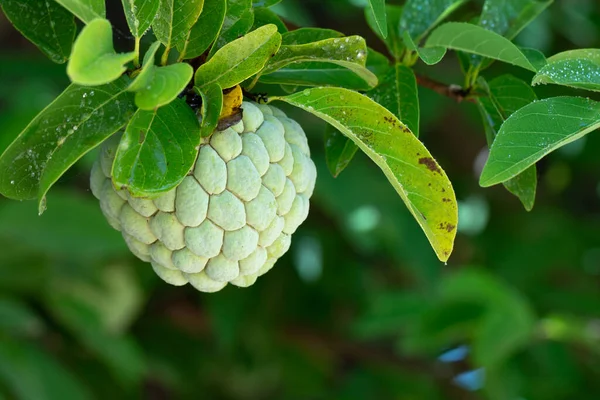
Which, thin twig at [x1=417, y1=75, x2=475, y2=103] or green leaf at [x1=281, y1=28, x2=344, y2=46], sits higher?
green leaf at [x1=281, y1=28, x2=344, y2=46]

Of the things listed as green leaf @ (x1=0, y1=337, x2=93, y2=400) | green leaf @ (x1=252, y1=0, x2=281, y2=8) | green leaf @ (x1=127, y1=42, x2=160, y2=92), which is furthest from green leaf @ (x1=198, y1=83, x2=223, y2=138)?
green leaf @ (x1=0, y1=337, x2=93, y2=400)

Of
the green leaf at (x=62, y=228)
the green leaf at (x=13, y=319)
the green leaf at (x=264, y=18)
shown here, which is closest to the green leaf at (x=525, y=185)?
the green leaf at (x=264, y=18)

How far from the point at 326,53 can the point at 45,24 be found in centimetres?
42

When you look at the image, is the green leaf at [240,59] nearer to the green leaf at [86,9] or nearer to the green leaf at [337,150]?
the green leaf at [86,9]

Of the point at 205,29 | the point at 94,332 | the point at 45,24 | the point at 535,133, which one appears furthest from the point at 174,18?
the point at 94,332

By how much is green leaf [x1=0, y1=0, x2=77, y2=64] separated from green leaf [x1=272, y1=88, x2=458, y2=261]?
1.20 ft

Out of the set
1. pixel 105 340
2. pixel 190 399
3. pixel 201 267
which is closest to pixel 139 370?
pixel 105 340

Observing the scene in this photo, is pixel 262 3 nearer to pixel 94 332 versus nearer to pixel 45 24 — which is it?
pixel 45 24

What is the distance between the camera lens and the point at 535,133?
3.37ft

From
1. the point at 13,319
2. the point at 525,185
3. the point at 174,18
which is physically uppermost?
the point at 174,18

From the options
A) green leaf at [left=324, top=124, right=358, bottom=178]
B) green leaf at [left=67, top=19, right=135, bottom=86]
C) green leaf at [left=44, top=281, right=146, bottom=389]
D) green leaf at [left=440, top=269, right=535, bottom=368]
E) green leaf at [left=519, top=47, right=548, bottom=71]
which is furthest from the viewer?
green leaf at [left=44, top=281, right=146, bottom=389]

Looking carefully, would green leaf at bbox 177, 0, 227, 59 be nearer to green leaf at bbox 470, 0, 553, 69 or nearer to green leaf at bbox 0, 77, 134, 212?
green leaf at bbox 0, 77, 134, 212

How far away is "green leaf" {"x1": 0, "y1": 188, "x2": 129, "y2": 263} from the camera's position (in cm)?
261

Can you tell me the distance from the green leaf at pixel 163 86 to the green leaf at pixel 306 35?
0.29 meters
